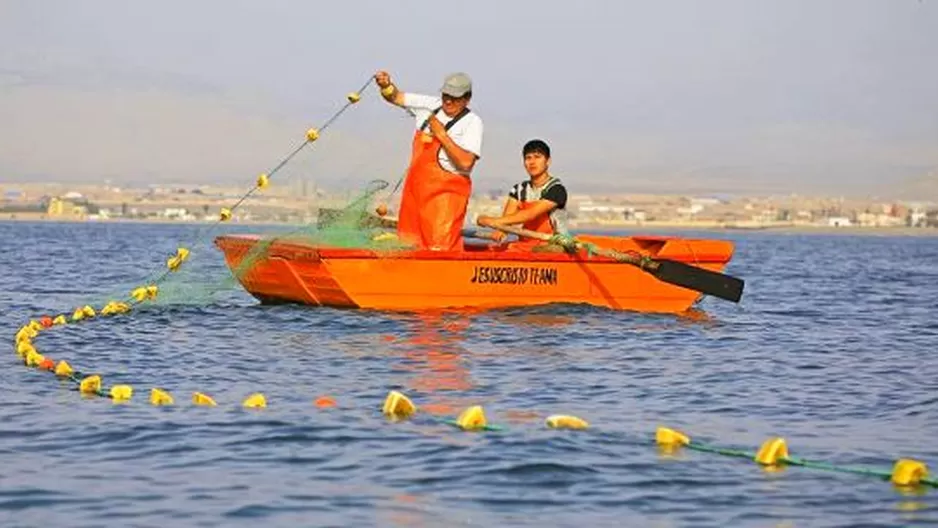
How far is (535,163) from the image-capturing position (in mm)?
18906

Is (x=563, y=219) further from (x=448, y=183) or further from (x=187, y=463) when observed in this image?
(x=187, y=463)

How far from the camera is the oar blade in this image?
61.6 feet

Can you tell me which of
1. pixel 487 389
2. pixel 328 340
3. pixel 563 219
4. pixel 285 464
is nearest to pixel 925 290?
pixel 563 219

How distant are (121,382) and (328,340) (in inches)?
126

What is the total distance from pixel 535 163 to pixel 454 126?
1272 mm

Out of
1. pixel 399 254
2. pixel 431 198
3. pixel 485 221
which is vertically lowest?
pixel 399 254

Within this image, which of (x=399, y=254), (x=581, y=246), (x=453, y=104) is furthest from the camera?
(x=581, y=246)

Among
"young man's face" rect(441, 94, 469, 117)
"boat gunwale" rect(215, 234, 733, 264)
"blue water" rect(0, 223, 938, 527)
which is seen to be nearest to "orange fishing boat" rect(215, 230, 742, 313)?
"boat gunwale" rect(215, 234, 733, 264)

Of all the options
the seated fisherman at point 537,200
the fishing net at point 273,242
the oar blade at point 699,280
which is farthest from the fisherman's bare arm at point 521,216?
the oar blade at point 699,280

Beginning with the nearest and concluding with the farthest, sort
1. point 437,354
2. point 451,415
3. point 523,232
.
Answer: point 451,415, point 437,354, point 523,232

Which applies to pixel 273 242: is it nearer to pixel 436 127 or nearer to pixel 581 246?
pixel 436 127

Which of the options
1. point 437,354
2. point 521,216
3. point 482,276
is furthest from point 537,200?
point 437,354

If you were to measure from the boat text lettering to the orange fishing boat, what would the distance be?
11 mm

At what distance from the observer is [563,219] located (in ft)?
62.9
